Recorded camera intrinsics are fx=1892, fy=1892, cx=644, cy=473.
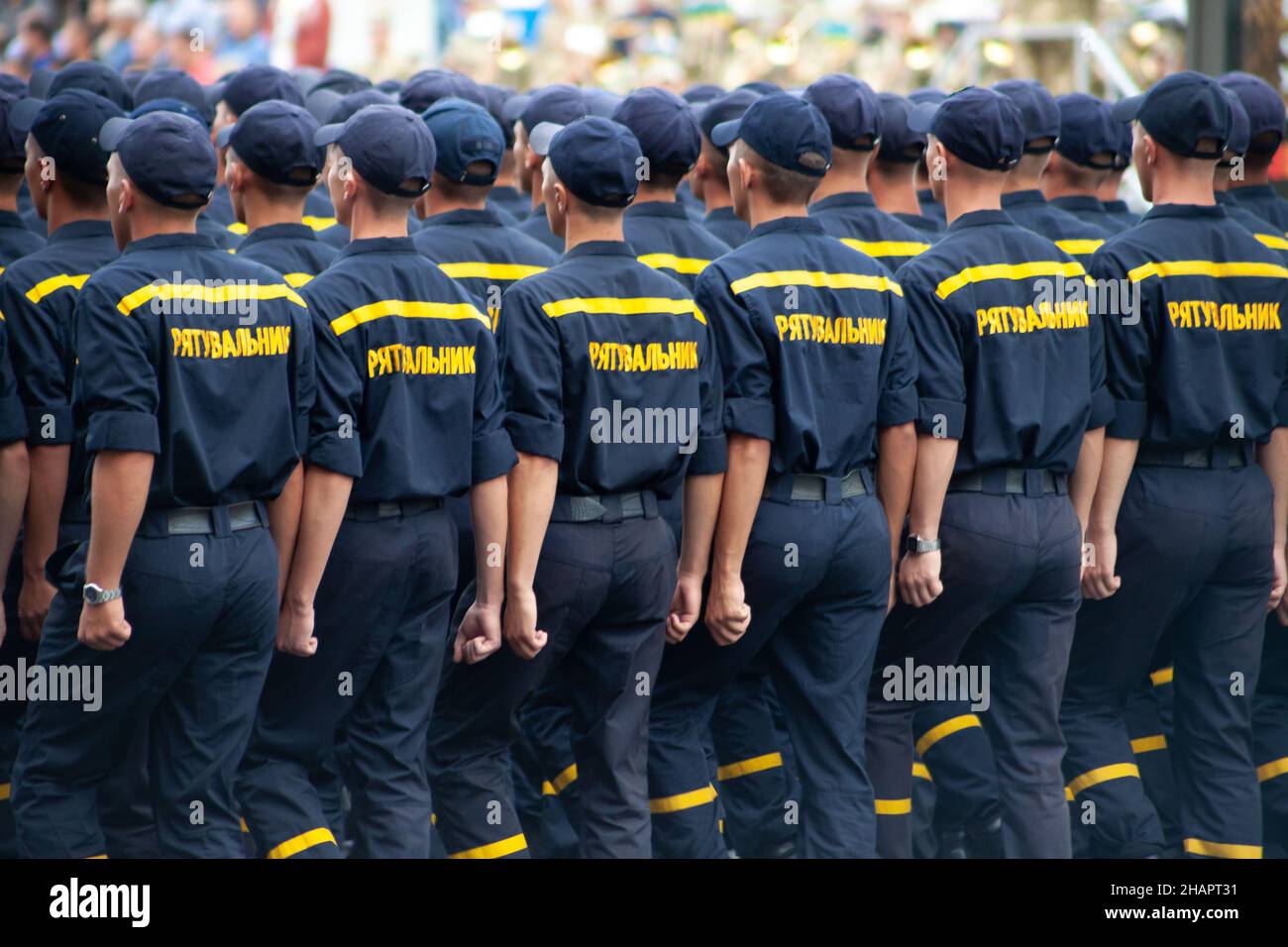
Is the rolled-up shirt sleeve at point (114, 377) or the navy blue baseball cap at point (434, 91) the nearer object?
the rolled-up shirt sleeve at point (114, 377)

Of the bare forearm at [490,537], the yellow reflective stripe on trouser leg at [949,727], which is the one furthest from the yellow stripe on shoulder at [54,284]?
the yellow reflective stripe on trouser leg at [949,727]

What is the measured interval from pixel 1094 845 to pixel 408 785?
240 centimetres

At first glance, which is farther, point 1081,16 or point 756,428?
point 1081,16

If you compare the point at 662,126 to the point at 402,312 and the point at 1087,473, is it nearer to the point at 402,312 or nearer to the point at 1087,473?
the point at 402,312

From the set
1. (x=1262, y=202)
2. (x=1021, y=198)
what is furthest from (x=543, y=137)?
(x=1262, y=202)

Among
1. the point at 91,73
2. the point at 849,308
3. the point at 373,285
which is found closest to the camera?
the point at 373,285

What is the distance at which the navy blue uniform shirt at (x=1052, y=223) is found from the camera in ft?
21.9

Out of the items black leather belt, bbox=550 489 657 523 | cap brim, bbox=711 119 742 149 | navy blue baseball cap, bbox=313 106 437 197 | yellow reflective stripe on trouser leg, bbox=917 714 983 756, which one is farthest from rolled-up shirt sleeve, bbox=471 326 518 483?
yellow reflective stripe on trouser leg, bbox=917 714 983 756

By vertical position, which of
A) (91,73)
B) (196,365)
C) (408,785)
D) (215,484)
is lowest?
(408,785)

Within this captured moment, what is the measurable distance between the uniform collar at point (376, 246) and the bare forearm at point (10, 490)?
1025mm

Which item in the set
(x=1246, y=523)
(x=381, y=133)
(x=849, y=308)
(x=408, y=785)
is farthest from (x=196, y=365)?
(x=1246, y=523)

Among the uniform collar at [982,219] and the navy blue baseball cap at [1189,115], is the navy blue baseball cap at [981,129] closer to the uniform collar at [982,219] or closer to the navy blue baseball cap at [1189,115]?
the uniform collar at [982,219]

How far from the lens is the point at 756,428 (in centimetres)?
540

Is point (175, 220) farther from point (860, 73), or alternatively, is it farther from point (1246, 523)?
point (860, 73)
